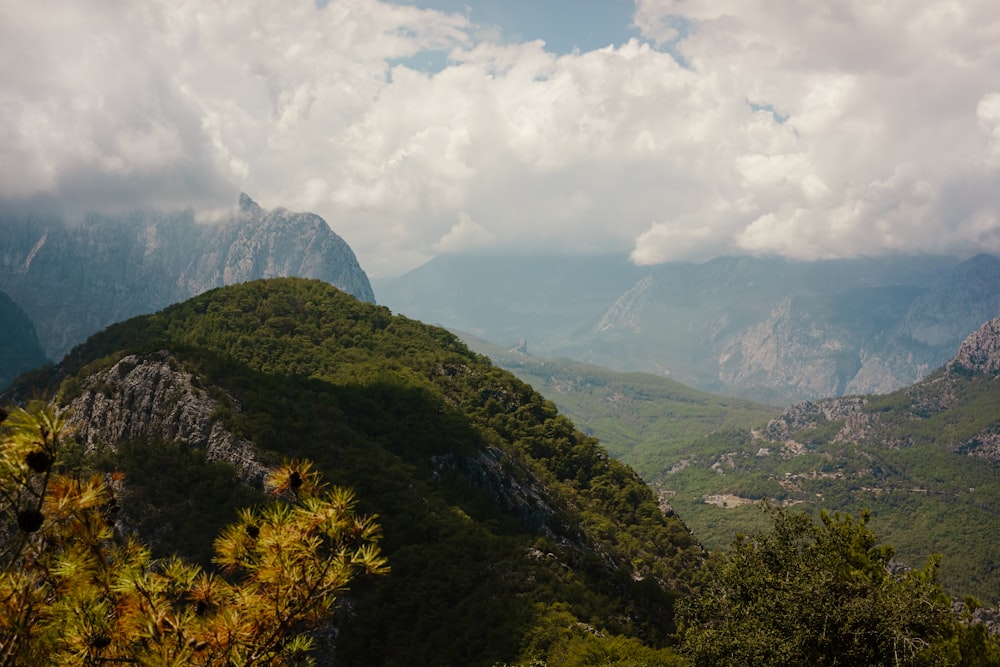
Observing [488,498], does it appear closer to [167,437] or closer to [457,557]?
[457,557]

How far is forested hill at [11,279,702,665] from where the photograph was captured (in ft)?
218

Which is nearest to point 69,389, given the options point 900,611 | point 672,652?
point 672,652

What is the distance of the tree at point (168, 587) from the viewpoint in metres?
11.7

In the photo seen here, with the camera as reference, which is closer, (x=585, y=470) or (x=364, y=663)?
(x=364, y=663)

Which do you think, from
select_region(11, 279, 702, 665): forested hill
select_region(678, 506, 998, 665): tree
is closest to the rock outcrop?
select_region(11, 279, 702, 665): forested hill

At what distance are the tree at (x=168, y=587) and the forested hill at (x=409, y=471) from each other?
153 ft

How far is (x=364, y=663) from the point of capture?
63344 millimetres

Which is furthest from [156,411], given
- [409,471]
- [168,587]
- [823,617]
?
[823,617]

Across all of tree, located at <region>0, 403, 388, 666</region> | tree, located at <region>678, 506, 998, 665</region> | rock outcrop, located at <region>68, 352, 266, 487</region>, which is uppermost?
rock outcrop, located at <region>68, 352, 266, 487</region>

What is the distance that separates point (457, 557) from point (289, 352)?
257 ft

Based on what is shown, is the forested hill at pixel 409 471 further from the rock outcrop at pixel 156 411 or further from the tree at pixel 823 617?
the tree at pixel 823 617

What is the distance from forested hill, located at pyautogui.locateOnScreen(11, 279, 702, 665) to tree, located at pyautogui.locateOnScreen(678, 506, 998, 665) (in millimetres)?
14555

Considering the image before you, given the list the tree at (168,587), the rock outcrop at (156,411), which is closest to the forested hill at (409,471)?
the rock outcrop at (156,411)

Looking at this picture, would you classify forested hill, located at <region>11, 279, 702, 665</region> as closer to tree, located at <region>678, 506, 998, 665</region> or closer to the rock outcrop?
the rock outcrop
